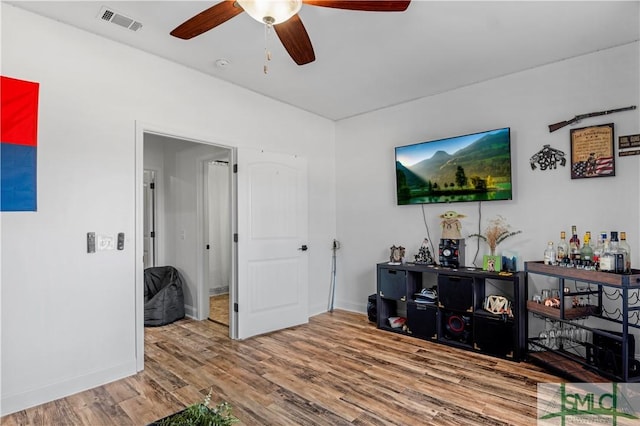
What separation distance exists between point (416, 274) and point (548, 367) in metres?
1.54

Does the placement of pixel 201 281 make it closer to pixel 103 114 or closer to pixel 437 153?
pixel 103 114

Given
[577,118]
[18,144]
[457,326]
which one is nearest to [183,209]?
[18,144]

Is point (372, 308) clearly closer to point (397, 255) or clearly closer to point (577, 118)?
point (397, 255)

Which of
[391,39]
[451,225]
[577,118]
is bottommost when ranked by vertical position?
[451,225]

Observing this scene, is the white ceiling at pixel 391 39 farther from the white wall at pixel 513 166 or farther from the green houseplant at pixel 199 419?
the green houseplant at pixel 199 419

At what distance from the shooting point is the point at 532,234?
11.6ft

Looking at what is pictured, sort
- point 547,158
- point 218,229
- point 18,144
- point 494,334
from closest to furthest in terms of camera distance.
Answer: point 18,144
point 494,334
point 547,158
point 218,229

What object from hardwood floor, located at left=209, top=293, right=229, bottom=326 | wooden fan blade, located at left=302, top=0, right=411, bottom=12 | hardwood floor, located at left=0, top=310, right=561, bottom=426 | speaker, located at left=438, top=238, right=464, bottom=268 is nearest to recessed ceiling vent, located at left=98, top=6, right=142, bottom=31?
wooden fan blade, located at left=302, top=0, right=411, bottom=12

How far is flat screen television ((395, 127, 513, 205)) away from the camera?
3645 mm

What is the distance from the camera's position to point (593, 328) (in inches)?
109

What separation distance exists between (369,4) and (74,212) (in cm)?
261

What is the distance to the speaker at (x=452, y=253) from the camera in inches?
152

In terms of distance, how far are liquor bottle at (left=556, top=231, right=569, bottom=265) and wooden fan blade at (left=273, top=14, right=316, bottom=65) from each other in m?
2.75

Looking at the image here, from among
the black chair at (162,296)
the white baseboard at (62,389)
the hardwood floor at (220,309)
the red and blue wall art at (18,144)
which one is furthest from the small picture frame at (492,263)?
the red and blue wall art at (18,144)
